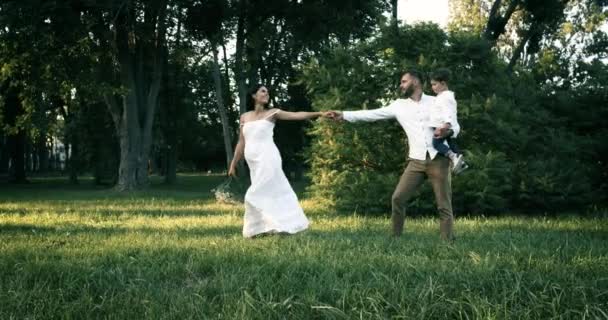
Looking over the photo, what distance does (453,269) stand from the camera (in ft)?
16.3

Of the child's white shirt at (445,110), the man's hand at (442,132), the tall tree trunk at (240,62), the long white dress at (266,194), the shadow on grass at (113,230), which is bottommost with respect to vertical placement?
the shadow on grass at (113,230)

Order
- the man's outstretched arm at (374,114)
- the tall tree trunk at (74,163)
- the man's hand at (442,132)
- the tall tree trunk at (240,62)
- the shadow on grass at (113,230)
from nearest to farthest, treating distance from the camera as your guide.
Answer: the man's hand at (442,132), the man's outstretched arm at (374,114), the shadow on grass at (113,230), the tall tree trunk at (240,62), the tall tree trunk at (74,163)

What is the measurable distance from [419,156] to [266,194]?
2226mm

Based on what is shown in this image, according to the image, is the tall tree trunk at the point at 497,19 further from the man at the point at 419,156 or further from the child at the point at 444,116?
the child at the point at 444,116

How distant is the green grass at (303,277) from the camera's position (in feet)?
12.7

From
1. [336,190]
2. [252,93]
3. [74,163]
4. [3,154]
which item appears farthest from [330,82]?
[3,154]

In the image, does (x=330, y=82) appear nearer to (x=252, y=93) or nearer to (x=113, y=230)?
(x=252, y=93)

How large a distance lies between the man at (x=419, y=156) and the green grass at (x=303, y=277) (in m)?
0.51

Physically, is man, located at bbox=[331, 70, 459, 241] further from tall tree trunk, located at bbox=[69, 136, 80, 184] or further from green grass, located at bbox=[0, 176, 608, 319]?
tall tree trunk, located at bbox=[69, 136, 80, 184]

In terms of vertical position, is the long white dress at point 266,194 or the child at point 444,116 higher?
the child at point 444,116

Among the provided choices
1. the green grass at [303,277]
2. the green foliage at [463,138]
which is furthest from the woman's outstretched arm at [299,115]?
the green foliage at [463,138]

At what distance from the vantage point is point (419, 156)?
7680mm

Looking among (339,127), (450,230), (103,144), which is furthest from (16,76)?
(450,230)

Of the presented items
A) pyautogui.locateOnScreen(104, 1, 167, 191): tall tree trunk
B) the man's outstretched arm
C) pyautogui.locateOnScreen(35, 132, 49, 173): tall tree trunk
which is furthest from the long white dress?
pyautogui.locateOnScreen(35, 132, 49, 173): tall tree trunk
